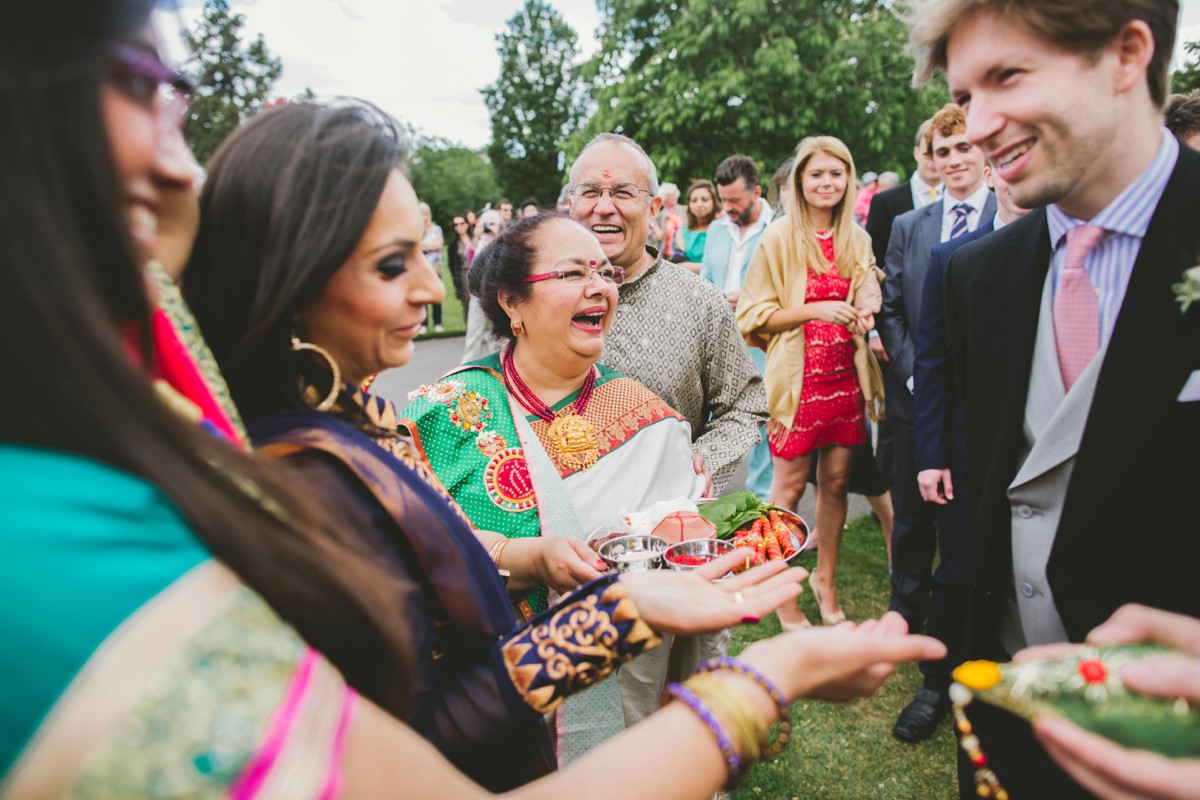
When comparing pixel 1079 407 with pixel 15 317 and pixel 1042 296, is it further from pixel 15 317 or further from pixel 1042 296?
pixel 15 317

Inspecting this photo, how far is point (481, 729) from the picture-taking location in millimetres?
1334

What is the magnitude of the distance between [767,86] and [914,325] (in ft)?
55.8

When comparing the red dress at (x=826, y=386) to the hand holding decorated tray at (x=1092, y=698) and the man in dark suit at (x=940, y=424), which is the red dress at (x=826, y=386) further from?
the hand holding decorated tray at (x=1092, y=698)

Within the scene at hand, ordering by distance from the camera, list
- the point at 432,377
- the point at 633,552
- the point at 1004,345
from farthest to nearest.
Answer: the point at 432,377 → the point at 633,552 → the point at 1004,345

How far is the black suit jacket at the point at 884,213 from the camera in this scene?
5051mm

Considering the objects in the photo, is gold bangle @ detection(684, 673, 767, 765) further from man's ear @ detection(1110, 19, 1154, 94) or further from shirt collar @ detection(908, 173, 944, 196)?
shirt collar @ detection(908, 173, 944, 196)

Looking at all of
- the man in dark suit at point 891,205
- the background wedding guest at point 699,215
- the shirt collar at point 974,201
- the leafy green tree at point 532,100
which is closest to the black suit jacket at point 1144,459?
the shirt collar at point 974,201

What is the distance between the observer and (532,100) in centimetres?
4562

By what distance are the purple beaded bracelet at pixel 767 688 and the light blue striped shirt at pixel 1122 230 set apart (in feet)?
3.69

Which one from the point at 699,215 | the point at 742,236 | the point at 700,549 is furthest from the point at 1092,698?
the point at 699,215

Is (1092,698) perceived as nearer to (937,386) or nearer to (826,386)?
(937,386)

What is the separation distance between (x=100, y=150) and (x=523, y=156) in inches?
1860

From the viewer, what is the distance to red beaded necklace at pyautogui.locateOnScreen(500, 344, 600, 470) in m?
2.38

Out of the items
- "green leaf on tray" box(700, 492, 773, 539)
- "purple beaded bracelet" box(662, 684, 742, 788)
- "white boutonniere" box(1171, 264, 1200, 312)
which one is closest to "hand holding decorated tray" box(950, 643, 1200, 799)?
"purple beaded bracelet" box(662, 684, 742, 788)
